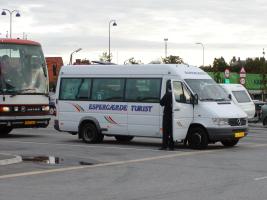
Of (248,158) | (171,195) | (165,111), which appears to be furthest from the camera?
(165,111)

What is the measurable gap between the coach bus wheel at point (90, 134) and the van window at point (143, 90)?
1.59 metres

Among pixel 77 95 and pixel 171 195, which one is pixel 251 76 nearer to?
pixel 77 95

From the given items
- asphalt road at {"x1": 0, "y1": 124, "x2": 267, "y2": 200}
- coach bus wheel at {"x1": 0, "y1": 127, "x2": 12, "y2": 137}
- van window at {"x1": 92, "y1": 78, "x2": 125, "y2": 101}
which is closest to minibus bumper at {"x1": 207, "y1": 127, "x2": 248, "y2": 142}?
asphalt road at {"x1": 0, "y1": 124, "x2": 267, "y2": 200}

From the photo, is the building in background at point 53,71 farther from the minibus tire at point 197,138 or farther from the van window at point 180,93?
the minibus tire at point 197,138

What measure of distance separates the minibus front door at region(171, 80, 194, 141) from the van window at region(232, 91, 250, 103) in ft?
48.3

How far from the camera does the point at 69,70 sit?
2212 centimetres

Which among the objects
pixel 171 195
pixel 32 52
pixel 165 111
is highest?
pixel 32 52

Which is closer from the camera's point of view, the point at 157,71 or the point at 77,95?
the point at 157,71

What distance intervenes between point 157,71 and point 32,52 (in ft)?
21.6

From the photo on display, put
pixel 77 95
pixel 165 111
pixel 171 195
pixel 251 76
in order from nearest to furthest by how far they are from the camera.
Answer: pixel 171 195 → pixel 165 111 → pixel 77 95 → pixel 251 76

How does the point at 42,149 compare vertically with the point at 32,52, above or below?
below

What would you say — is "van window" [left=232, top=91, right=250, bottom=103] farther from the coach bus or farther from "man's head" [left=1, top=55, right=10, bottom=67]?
"man's head" [left=1, top=55, right=10, bottom=67]

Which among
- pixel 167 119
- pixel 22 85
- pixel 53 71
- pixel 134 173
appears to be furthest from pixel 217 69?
pixel 134 173

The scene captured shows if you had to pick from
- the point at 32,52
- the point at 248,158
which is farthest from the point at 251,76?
the point at 248,158
